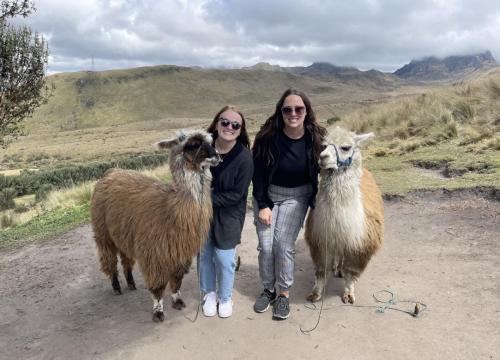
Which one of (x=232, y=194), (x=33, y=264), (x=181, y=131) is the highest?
(x=181, y=131)

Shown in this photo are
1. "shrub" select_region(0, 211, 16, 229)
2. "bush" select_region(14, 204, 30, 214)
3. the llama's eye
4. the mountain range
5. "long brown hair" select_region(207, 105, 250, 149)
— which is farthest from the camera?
the mountain range

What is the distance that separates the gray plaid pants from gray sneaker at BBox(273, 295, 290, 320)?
0.12 metres

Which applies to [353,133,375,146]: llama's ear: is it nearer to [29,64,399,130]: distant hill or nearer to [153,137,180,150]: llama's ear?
[153,137,180,150]: llama's ear

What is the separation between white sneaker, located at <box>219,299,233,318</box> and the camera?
147 inches

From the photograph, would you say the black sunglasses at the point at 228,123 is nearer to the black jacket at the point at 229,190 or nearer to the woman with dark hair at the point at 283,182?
the black jacket at the point at 229,190

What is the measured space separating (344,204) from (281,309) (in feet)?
3.62

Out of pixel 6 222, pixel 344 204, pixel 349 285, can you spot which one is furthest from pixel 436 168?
pixel 6 222

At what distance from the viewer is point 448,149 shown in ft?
32.2

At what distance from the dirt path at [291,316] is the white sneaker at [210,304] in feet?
0.24

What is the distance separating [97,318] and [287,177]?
2.23m

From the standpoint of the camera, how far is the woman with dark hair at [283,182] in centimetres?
368

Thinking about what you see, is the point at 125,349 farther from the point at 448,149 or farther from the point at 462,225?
the point at 448,149

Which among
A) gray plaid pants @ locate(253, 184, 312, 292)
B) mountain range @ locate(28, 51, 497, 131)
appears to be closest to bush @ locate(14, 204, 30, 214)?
gray plaid pants @ locate(253, 184, 312, 292)

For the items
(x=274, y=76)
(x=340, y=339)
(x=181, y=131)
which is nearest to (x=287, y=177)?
(x=181, y=131)
